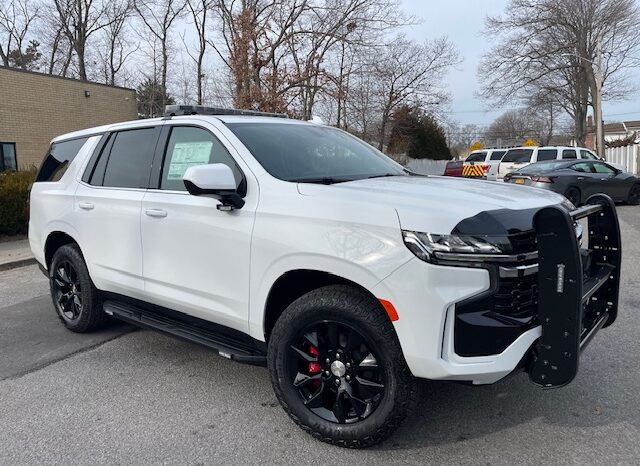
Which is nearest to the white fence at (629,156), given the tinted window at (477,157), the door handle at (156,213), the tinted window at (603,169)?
the tinted window at (477,157)

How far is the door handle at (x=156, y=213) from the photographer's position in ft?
12.1

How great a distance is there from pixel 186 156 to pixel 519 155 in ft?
64.2

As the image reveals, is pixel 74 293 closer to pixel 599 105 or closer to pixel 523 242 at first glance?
pixel 523 242

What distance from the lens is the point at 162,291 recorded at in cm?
377

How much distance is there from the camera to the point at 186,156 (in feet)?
12.5

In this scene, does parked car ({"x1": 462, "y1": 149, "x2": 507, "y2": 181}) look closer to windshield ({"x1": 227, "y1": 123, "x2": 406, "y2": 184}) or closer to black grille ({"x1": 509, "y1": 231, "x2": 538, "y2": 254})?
windshield ({"x1": 227, "y1": 123, "x2": 406, "y2": 184})

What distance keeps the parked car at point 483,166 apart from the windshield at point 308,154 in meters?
14.4

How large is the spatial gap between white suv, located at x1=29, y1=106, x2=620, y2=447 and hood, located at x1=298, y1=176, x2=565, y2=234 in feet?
0.04

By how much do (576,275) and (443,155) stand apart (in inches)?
1770

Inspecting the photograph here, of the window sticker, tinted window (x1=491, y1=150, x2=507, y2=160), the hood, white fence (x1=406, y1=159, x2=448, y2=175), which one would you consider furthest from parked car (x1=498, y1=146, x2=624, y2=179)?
the window sticker

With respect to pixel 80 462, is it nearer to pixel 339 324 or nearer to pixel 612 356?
pixel 339 324

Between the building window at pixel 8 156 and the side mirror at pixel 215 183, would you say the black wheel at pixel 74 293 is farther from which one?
the building window at pixel 8 156

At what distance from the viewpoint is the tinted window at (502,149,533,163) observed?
20875 mm

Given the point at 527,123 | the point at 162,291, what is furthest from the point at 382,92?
the point at 527,123
